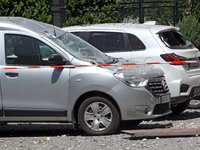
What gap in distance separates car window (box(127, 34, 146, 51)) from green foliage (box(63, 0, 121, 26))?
6.57 meters

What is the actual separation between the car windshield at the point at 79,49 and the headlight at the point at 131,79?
19.9 inches

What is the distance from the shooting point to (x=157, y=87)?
23.0ft

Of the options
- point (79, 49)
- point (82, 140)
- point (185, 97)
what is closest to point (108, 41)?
point (79, 49)

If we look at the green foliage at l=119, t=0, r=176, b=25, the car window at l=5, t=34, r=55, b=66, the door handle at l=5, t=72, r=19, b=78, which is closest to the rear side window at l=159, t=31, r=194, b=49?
the car window at l=5, t=34, r=55, b=66

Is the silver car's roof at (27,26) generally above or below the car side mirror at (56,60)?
above

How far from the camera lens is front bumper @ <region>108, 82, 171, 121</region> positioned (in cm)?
670

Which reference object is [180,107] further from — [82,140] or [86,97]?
[82,140]

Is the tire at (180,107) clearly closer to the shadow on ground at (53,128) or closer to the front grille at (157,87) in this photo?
the shadow on ground at (53,128)

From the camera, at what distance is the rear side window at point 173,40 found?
27.2ft

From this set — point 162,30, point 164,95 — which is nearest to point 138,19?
point 162,30

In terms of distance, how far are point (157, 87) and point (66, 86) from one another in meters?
1.43

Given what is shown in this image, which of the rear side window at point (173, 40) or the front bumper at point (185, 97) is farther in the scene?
the rear side window at point (173, 40)

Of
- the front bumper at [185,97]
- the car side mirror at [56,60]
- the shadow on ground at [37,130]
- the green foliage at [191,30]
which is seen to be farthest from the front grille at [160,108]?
the green foliage at [191,30]

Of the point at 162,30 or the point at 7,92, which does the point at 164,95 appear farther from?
the point at 7,92
